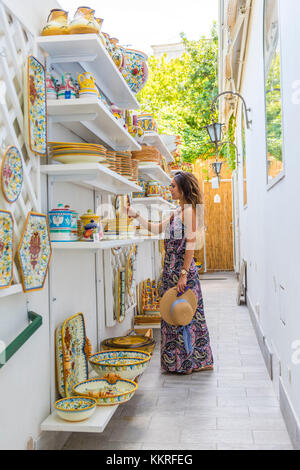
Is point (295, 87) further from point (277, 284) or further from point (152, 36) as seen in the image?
point (152, 36)

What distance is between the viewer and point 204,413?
9.32ft

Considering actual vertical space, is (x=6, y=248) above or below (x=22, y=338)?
above

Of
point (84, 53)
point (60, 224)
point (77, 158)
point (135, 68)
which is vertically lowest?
point (60, 224)

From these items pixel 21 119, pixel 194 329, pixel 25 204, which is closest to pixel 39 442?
pixel 25 204

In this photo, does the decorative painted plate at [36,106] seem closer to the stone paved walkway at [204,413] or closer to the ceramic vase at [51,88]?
the ceramic vase at [51,88]

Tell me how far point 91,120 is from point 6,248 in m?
1.14

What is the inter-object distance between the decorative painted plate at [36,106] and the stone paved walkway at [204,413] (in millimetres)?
1551

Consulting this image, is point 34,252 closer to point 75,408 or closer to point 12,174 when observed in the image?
point 12,174

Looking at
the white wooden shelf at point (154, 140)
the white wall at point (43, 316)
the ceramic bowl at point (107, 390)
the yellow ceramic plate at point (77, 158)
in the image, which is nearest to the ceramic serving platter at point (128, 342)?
the white wall at point (43, 316)

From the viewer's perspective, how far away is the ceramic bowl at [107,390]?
7.62 feet

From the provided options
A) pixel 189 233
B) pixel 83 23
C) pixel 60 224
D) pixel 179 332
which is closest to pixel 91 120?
pixel 83 23

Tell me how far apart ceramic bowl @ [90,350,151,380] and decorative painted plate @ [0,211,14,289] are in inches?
45.2

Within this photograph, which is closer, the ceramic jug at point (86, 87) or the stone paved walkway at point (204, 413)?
the ceramic jug at point (86, 87)

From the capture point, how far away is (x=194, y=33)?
1546cm
